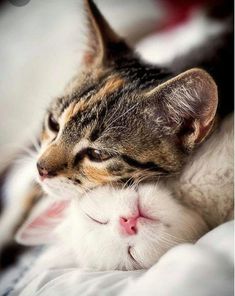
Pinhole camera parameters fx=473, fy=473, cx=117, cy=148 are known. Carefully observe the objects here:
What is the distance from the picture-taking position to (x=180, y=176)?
61cm

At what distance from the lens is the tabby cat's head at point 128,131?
584 mm

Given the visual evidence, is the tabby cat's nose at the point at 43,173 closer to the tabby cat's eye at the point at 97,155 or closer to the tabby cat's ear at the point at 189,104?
the tabby cat's eye at the point at 97,155

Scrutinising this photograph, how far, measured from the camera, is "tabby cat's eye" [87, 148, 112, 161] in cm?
58

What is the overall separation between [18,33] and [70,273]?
1.04 ft

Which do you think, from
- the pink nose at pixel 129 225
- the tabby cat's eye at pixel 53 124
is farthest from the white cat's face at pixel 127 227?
the tabby cat's eye at pixel 53 124

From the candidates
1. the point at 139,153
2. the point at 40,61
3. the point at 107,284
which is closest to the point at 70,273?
the point at 107,284

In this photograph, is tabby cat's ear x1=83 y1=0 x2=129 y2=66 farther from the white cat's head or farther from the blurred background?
the white cat's head

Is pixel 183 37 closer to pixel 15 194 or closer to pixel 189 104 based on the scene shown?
pixel 189 104

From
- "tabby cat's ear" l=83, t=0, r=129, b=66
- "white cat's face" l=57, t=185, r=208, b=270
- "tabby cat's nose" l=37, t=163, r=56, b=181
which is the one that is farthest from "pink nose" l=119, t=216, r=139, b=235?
"tabby cat's ear" l=83, t=0, r=129, b=66

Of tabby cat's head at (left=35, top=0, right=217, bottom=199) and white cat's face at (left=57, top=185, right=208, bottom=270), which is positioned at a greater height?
tabby cat's head at (left=35, top=0, right=217, bottom=199)

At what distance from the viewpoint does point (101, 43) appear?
0.65 meters

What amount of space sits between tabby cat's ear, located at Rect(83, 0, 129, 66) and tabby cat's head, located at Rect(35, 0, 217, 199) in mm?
56

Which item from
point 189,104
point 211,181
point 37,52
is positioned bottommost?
point 211,181

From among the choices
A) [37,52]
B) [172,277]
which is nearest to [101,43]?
[37,52]
